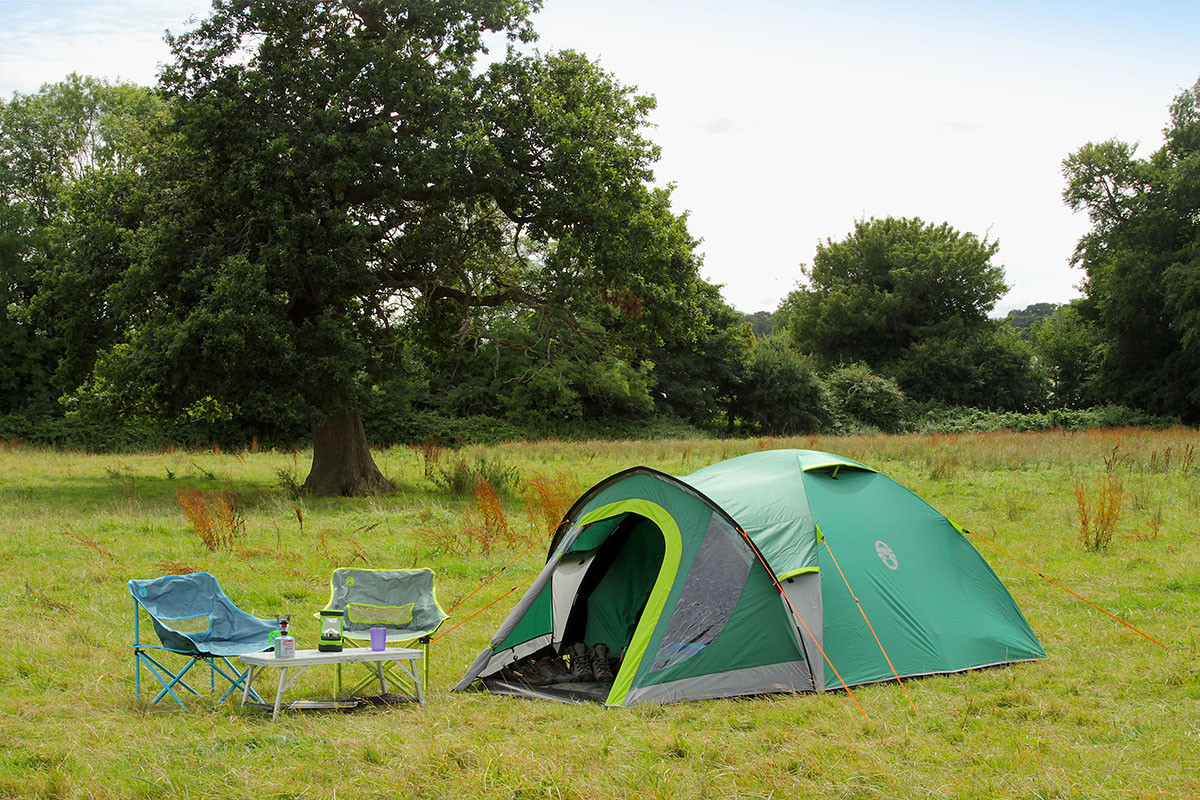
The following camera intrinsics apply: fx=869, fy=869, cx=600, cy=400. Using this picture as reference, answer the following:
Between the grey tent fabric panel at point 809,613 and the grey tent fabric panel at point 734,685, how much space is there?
8cm

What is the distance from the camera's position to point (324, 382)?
1489 cm

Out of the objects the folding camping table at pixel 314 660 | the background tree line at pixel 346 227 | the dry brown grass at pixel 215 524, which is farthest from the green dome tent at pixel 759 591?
the background tree line at pixel 346 227

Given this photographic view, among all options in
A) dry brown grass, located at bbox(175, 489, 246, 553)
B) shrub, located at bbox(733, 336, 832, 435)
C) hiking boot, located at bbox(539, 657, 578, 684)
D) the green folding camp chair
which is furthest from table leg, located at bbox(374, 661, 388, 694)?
shrub, located at bbox(733, 336, 832, 435)

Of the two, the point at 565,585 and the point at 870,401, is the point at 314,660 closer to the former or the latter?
the point at 565,585

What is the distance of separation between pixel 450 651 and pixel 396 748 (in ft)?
8.09

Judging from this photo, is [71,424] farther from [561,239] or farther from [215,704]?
[215,704]

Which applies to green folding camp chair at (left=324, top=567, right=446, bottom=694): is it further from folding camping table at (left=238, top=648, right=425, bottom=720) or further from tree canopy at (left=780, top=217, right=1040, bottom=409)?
tree canopy at (left=780, top=217, right=1040, bottom=409)

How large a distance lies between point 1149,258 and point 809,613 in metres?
35.7

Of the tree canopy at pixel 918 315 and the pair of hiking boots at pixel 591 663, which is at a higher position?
the tree canopy at pixel 918 315

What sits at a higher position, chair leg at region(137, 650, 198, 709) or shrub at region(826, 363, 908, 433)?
shrub at region(826, 363, 908, 433)

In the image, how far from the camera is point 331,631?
572 cm

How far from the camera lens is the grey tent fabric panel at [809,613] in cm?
598

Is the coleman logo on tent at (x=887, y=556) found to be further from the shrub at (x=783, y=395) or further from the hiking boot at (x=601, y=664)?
the shrub at (x=783, y=395)

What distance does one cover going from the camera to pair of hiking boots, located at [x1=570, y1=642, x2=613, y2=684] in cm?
661
